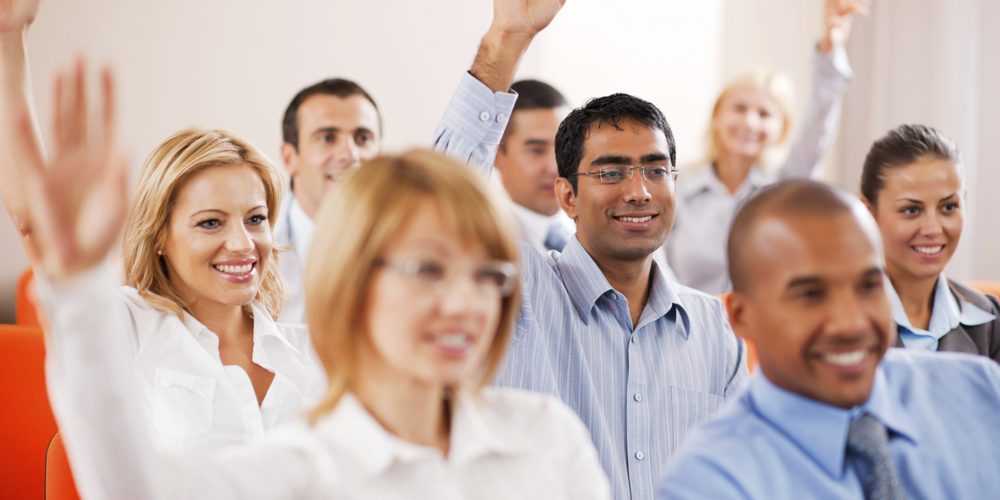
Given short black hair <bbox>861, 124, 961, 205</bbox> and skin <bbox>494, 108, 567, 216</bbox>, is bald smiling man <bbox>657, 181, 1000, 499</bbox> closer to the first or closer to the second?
short black hair <bbox>861, 124, 961, 205</bbox>

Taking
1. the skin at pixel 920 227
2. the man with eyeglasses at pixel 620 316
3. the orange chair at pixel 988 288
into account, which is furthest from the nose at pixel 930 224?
the orange chair at pixel 988 288

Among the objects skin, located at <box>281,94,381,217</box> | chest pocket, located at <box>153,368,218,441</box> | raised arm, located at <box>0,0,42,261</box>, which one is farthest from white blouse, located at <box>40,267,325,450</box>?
skin, located at <box>281,94,381,217</box>

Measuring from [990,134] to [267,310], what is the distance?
360 centimetres

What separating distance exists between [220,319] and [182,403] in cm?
Answer: 26

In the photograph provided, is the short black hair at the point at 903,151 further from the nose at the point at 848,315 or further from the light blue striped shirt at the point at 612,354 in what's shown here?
the nose at the point at 848,315

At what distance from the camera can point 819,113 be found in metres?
4.06

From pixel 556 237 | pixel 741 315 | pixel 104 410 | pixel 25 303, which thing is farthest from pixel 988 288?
pixel 25 303

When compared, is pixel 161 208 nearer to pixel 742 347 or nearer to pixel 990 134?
pixel 742 347

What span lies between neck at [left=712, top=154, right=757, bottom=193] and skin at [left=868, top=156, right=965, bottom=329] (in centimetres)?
195

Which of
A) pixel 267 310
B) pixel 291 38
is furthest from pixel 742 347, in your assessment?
pixel 291 38

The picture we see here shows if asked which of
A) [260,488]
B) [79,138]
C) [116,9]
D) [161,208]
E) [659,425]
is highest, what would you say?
[116,9]

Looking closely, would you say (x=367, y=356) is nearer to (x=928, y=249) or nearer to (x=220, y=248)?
(x=220, y=248)

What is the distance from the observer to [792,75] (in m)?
5.47

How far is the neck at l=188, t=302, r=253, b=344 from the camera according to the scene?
2.25 metres
